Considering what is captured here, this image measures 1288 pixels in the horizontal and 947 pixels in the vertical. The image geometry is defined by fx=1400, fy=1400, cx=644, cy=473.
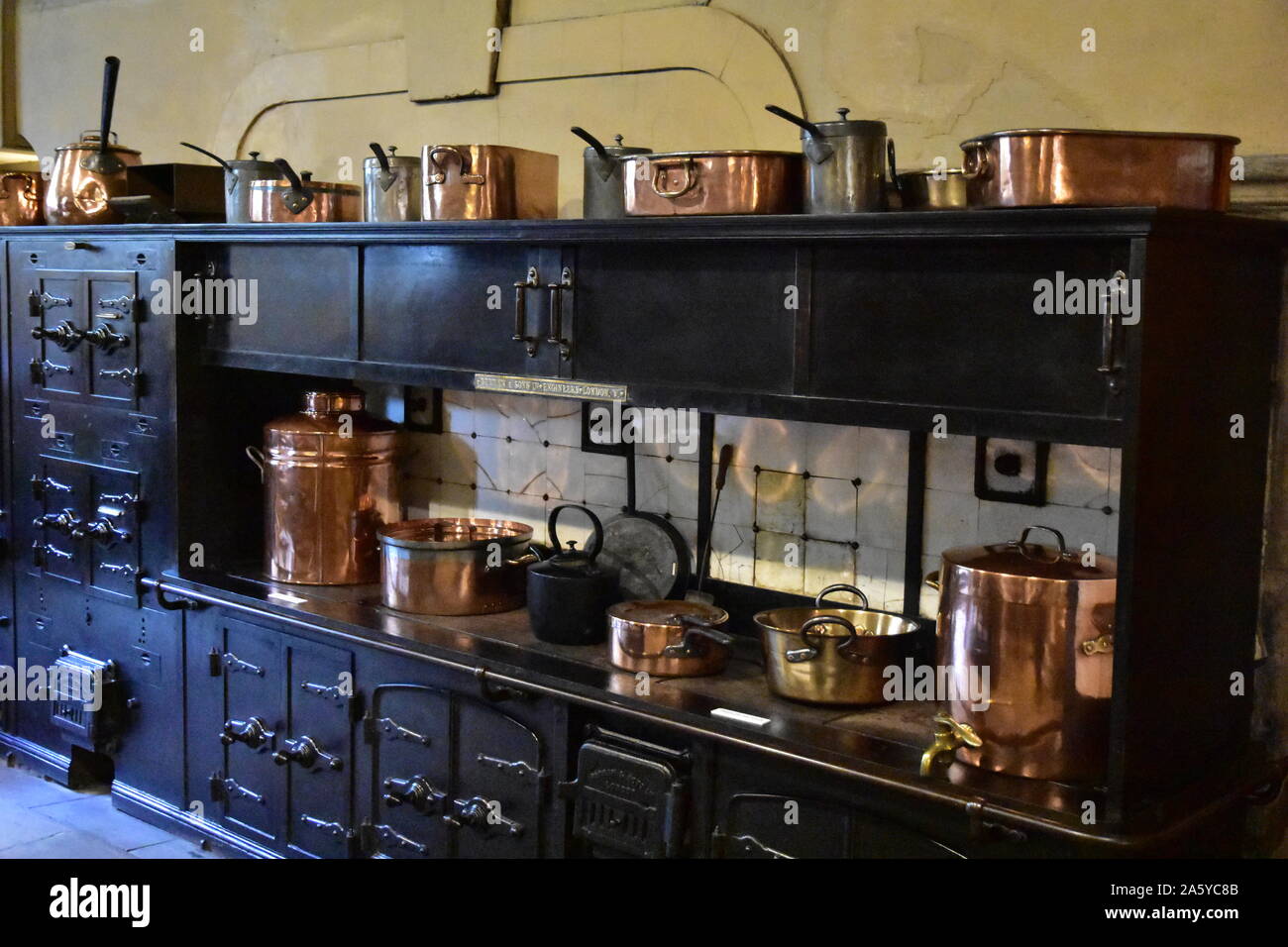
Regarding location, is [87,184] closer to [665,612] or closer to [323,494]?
[323,494]

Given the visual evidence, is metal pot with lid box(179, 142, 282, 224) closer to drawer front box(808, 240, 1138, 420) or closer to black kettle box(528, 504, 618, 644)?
black kettle box(528, 504, 618, 644)

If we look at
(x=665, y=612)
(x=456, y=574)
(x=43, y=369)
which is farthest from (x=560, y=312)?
(x=43, y=369)

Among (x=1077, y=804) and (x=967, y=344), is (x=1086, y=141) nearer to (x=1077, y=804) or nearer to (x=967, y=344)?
(x=967, y=344)

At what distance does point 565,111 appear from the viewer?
4.34m

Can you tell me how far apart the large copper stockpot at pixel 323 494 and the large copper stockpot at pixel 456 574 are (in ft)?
1.07

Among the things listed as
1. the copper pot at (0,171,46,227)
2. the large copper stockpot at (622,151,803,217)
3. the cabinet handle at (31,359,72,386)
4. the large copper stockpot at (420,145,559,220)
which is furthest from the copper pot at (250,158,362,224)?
the copper pot at (0,171,46,227)

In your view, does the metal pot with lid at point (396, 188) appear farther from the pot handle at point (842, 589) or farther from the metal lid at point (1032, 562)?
the metal lid at point (1032, 562)

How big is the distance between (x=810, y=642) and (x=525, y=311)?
1133 mm

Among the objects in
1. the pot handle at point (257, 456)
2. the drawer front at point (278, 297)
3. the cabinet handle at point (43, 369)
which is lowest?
the pot handle at point (257, 456)

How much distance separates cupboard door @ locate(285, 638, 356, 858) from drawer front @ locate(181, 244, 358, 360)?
92 cm

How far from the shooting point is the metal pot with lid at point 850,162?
3.04 meters

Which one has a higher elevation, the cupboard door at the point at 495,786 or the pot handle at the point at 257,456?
the pot handle at the point at 257,456

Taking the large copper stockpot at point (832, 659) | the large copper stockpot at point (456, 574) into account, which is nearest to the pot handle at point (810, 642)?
the large copper stockpot at point (832, 659)
